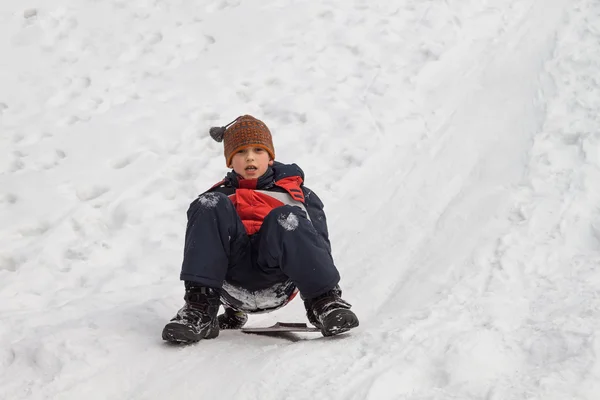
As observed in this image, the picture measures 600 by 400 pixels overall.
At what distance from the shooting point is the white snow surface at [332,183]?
226 cm

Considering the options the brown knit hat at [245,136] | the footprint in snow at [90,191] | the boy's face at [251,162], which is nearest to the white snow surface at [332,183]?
the footprint in snow at [90,191]

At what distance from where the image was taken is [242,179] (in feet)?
9.88

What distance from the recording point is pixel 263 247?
2.68 m

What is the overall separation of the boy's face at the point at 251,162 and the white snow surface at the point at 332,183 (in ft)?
2.35

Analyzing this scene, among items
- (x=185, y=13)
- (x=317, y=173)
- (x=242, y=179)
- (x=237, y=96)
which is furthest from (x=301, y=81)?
(x=242, y=179)

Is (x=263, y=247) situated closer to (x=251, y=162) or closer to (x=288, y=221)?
(x=288, y=221)

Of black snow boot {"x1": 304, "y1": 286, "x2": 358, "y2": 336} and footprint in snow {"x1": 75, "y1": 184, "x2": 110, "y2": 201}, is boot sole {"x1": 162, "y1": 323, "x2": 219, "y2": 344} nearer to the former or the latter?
black snow boot {"x1": 304, "y1": 286, "x2": 358, "y2": 336}

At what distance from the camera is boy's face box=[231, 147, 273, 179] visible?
301 cm

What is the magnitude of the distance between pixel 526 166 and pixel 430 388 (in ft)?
7.73

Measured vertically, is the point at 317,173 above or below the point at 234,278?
below

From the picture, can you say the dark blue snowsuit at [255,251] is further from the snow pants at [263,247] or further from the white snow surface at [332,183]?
the white snow surface at [332,183]

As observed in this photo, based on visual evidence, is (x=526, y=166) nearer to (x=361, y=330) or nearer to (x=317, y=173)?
(x=317, y=173)

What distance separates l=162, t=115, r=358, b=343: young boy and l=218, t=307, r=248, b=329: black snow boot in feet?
0.88

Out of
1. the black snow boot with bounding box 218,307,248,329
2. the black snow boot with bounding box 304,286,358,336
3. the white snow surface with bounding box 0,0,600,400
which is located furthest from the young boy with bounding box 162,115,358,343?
the black snow boot with bounding box 218,307,248,329
